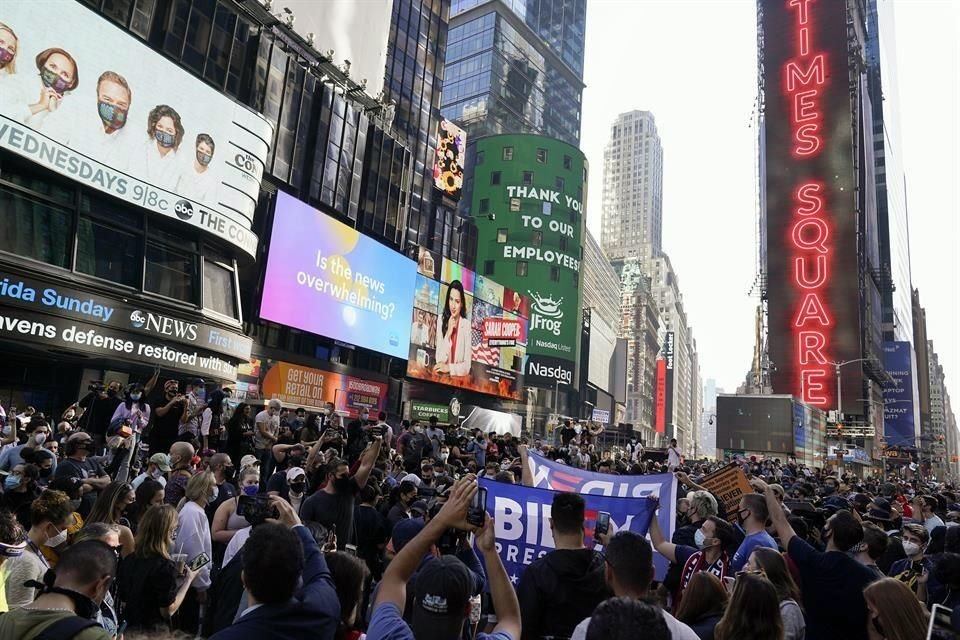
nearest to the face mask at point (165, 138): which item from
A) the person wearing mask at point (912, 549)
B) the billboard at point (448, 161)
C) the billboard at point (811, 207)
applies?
the person wearing mask at point (912, 549)

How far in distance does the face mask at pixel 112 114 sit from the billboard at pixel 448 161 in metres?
39.2

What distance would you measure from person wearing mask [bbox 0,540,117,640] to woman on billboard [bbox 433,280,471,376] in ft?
140

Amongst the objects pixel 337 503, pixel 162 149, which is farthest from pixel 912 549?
pixel 162 149

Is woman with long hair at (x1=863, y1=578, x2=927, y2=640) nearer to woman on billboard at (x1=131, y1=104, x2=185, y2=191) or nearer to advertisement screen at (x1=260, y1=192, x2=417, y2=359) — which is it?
woman on billboard at (x1=131, y1=104, x2=185, y2=191)

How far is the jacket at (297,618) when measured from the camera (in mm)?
2828

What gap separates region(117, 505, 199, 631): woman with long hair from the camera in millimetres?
4727

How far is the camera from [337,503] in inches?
272

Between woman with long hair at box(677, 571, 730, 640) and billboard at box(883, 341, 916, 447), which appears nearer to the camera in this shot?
woman with long hair at box(677, 571, 730, 640)

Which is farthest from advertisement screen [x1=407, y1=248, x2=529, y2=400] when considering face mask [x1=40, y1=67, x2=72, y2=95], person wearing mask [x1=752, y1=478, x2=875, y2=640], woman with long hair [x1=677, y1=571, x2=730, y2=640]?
woman with long hair [x1=677, y1=571, x2=730, y2=640]

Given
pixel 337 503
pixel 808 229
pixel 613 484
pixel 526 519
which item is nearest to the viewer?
pixel 526 519

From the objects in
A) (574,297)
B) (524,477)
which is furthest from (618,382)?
(524,477)

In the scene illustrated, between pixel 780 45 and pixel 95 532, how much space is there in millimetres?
Answer: 93129

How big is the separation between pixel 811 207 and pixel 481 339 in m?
47.6

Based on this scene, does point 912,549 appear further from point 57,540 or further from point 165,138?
point 165,138
